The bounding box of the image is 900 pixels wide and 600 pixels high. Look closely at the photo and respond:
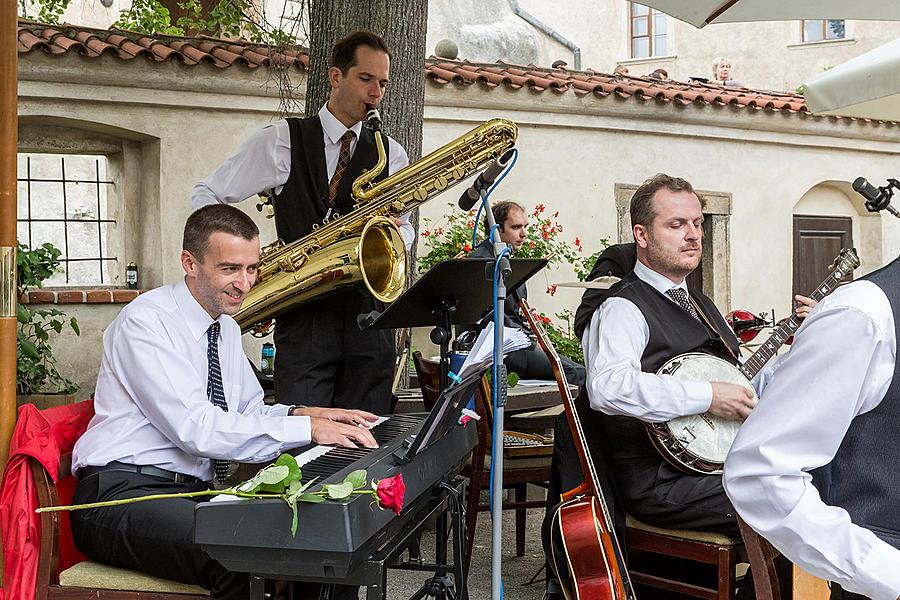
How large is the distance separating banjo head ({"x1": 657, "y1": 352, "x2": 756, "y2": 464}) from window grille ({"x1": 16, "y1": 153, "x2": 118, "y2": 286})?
20.7ft

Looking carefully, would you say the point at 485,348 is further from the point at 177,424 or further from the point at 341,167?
the point at 341,167

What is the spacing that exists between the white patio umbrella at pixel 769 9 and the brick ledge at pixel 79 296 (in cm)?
497

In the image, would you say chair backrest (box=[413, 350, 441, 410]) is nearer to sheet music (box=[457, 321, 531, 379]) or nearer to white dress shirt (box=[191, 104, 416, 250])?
white dress shirt (box=[191, 104, 416, 250])

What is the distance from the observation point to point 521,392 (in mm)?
4496

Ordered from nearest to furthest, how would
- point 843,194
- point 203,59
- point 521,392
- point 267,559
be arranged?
point 267,559
point 521,392
point 203,59
point 843,194

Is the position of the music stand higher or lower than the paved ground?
higher

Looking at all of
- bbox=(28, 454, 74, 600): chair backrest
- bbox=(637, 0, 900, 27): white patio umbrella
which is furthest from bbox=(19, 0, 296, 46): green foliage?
bbox=(28, 454, 74, 600): chair backrest

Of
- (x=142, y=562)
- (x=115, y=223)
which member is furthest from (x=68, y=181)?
(x=142, y=562)

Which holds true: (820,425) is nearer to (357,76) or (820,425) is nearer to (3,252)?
(3,252)

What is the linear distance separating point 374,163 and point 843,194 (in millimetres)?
9443

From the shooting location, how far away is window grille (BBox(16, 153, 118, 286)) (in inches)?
331

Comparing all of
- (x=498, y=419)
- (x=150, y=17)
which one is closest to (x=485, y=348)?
(x=498, y=419)

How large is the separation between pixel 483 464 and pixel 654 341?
1091mm

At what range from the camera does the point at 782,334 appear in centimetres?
331
